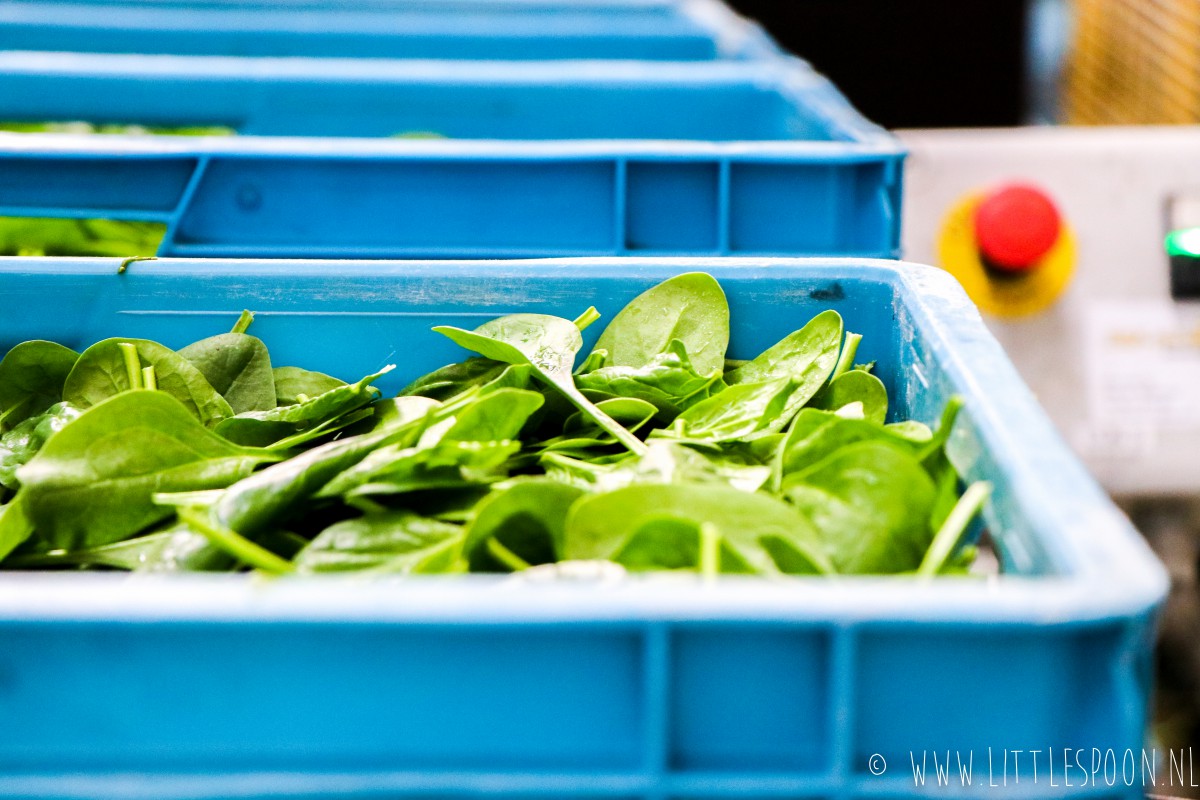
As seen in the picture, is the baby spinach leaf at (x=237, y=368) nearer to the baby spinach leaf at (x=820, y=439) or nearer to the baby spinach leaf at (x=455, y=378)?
the baby spinach leaf at (x=455, y=378)

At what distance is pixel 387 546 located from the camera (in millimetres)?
415

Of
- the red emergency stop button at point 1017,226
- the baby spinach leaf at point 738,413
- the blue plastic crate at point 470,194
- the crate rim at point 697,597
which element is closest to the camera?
the crate rim at point 697,597

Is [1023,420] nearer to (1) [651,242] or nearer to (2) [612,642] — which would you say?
(2) [612,642]

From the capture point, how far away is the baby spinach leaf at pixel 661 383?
0.54 metres

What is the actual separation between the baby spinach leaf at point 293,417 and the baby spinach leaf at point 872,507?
221 mm

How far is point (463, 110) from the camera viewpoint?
1.05m

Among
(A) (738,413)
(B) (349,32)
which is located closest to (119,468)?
(A) (738,413)

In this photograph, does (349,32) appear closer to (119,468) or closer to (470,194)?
(470,194)

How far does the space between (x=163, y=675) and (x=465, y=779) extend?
3.5 inches

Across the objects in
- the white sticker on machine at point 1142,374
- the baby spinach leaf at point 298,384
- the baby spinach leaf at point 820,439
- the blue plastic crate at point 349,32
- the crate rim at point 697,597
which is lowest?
the white sticker on machine at point 1142,374

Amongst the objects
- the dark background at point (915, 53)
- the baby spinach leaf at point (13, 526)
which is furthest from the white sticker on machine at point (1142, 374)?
the dark background at point (915, 53)

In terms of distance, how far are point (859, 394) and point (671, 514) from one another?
0.63 ft

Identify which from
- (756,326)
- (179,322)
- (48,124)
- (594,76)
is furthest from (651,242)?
(48,124)

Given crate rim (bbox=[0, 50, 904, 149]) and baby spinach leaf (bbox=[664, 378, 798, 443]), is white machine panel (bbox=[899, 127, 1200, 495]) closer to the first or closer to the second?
crate rim (bbox=[0, 50, 904, 149])
